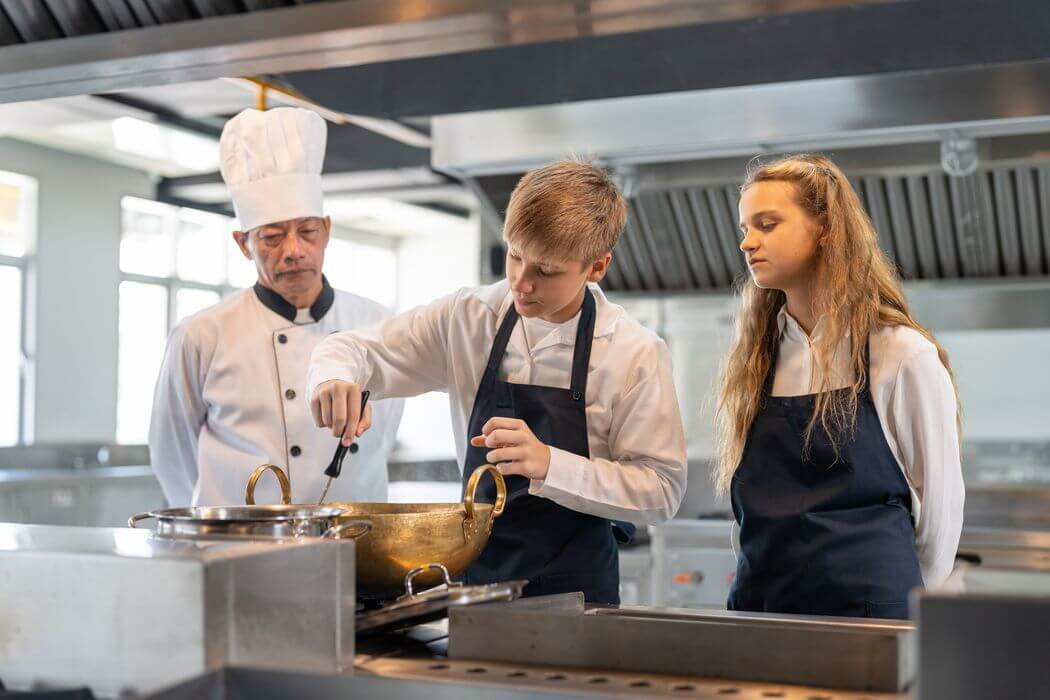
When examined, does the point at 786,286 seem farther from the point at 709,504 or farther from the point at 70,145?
the point at 70,145

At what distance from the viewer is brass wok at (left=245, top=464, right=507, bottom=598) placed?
4.62 feet

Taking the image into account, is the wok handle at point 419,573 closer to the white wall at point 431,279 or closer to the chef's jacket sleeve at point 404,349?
the chef's jacket sleeve at point 404,349

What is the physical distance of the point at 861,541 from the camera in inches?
71.6

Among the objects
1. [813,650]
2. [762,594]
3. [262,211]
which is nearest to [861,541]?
[762,594]

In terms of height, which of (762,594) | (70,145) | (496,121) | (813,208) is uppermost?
(70,145)

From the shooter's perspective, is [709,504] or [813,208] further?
[709,504]

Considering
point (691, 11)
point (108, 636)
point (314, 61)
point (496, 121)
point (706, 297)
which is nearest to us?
point (108, 636)

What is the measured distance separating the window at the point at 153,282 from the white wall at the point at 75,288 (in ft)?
0.83

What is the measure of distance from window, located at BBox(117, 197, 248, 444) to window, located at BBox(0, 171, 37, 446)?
2.84 ft

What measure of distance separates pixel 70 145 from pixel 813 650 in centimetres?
788

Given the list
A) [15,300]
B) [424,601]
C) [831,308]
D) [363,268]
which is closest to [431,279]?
[363,268]

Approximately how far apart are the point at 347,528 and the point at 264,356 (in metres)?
1.20

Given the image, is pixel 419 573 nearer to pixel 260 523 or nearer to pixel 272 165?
pixel 260 523

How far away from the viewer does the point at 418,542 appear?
1.43 metres
